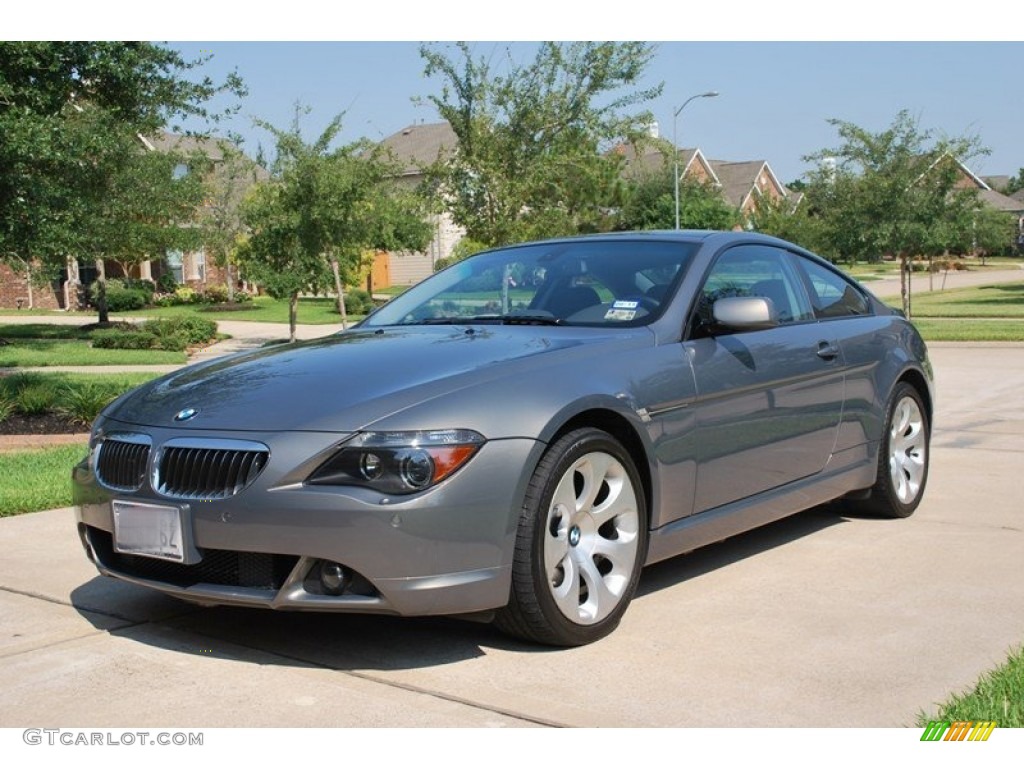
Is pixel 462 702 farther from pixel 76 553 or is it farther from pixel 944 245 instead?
pixel 944 245

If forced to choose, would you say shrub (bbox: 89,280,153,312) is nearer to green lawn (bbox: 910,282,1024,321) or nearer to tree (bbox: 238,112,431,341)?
tree (bbox: 238,112,431,341)

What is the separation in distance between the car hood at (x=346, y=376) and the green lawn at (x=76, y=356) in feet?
50.3

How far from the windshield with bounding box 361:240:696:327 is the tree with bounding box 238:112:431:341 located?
52.3 ft

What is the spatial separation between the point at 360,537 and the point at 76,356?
1874 centimetres

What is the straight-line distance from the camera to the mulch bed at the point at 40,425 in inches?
422

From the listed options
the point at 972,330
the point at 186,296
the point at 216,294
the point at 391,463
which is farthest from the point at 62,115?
the point at 186,296

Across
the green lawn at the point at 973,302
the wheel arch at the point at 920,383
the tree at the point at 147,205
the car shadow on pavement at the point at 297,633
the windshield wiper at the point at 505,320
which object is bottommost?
the green lawn at the point at 973,302

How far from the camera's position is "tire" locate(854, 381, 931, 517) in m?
6.45

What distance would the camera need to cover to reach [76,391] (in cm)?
1148

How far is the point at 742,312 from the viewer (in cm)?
509

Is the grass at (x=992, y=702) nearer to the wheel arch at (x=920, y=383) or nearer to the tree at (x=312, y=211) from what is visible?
the wheel arch at (x=920, y=383)

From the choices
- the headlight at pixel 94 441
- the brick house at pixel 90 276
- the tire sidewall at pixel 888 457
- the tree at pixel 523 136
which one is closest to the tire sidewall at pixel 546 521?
the headlight at pixel 94 441

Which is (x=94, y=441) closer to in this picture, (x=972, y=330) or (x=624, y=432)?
(x=624, y=432)

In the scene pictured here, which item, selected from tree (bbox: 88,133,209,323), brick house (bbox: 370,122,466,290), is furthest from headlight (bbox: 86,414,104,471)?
brick house (bbox: 370,122,466,290)
